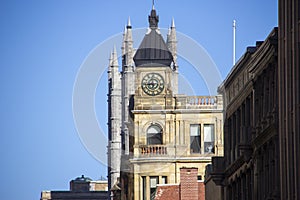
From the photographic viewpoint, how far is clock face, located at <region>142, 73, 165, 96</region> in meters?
127

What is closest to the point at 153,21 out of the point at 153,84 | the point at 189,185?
the point at 153,84

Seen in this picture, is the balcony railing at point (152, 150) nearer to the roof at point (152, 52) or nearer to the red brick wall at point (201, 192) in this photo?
the roof at point (152, 52)

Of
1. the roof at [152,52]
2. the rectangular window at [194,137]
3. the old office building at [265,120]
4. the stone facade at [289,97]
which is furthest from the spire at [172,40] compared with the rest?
the stone facade at [289,97]

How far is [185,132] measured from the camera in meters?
125

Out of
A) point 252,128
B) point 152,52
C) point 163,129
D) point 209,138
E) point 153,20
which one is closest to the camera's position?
point 252,128

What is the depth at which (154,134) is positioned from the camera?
12638 cm

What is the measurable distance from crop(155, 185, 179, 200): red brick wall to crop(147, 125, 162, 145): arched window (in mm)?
20099

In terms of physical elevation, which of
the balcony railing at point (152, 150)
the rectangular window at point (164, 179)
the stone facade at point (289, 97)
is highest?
the balcony railing at point (152, 150)

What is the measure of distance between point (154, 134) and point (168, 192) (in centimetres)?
2188

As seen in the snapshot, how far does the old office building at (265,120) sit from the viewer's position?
60.7 meters

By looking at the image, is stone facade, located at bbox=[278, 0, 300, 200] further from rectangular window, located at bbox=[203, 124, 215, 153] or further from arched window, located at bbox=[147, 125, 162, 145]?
arched window, located at bbox=[147, 125, 162, 145]

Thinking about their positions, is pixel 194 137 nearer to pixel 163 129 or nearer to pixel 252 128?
pixel 163 129

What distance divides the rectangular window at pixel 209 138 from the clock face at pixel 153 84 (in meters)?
5.10

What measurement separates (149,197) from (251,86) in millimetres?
50559
